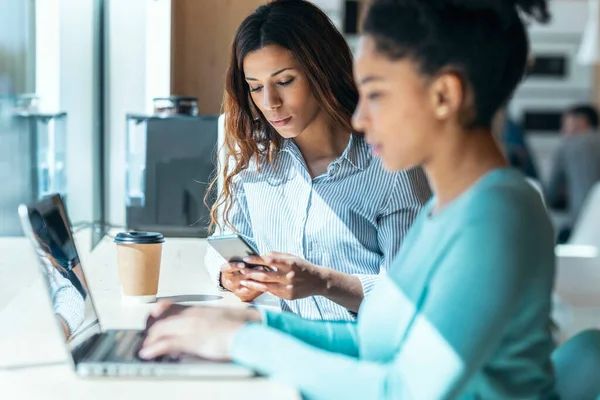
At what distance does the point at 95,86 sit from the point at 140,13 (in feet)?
0.92

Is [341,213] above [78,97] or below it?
below

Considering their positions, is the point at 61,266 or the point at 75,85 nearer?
the point at 61,266

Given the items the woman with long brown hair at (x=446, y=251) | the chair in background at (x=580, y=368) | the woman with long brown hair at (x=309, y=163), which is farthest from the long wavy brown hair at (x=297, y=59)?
the chair in background at (x=580, y=368)

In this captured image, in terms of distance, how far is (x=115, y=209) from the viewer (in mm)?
2871

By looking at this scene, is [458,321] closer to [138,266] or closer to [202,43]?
[138,266]

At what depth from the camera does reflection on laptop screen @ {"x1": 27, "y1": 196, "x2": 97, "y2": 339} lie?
46.8 inches

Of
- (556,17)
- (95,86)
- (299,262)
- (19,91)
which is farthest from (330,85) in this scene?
(556,17)

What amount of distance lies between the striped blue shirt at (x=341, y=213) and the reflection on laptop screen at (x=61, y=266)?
47cm

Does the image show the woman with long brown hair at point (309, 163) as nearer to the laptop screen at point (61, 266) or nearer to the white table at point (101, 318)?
the white table at point (101, 318)

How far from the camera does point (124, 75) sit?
2.84 m

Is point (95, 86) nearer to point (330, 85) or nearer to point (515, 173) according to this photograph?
point (330, 85)

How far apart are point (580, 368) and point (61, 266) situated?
70cm

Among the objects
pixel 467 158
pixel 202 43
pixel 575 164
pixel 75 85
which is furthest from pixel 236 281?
pixel 575 164

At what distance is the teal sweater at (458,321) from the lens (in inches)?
36.3
